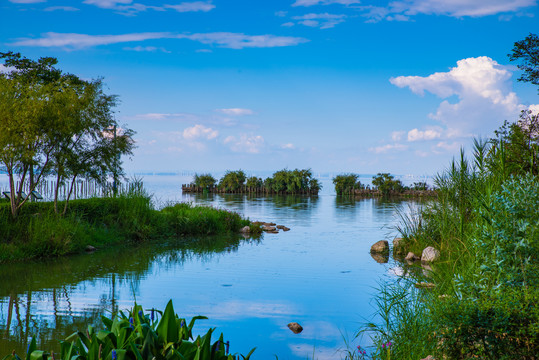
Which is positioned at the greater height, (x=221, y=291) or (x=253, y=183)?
(x=253, y=183)

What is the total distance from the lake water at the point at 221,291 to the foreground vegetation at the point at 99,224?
2.27 feet

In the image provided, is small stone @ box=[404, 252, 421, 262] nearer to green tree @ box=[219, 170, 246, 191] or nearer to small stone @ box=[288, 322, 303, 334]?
small stone @ box=[288, 322, 303, 334]

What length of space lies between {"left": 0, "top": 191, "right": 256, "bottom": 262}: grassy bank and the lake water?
0.69 meters

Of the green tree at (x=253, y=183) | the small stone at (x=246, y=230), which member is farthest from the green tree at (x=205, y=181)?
the small stone at (x=246, y=230)

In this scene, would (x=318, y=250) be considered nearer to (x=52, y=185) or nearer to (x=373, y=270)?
(x=373, y=270)

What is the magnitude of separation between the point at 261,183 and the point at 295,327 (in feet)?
136

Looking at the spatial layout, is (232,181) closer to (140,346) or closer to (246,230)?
(246,230)

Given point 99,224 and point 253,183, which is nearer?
point 99,224

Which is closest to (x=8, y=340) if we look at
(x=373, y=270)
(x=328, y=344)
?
(x=328, y=344)

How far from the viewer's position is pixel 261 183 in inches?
1870

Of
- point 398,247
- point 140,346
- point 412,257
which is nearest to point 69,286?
point 140,346

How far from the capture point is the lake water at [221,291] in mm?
5859

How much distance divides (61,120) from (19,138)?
1.17 metres

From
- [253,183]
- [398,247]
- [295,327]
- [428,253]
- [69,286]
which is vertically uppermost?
[253,183]
